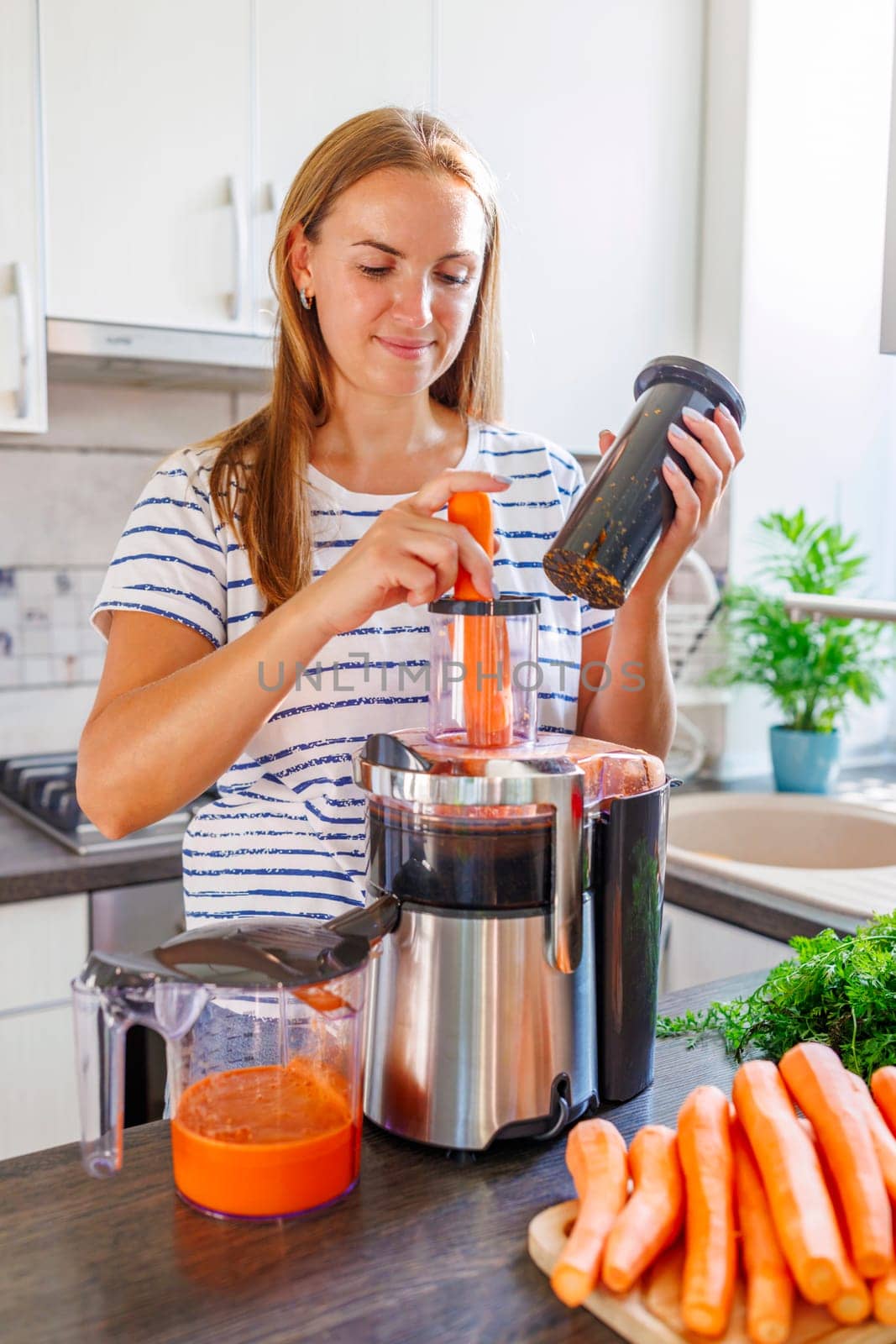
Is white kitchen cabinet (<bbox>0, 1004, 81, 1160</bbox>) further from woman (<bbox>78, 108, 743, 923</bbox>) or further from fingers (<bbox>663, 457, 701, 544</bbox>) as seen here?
fingers (<bbox>663, 457, 701, 544</bbox>)

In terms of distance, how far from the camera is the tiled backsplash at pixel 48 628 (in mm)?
2148

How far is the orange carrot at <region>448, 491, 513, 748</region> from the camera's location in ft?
2.82

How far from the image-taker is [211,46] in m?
1.83

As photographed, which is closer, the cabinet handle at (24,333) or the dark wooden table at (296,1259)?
the dark wooden table at (296,1259)

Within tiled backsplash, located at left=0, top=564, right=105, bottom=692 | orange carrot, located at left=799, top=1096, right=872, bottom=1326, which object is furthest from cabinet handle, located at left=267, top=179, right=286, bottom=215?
orange carrot, located at left=799, top=1096, right=872, bottom=1326

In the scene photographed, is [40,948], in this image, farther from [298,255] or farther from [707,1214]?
[707,1214]

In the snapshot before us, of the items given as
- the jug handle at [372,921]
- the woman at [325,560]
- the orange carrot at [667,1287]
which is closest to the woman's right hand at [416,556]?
the woman at [325,560]

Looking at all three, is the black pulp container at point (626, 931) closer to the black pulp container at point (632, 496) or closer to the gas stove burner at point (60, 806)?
the black pulp container at point (632, 496)

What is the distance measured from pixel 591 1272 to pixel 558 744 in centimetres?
35

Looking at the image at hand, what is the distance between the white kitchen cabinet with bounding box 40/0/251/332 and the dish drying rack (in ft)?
3.21

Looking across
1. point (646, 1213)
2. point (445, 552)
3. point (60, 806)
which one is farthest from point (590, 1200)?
point (60, 806)

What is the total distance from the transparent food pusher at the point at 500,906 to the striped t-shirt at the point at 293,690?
0.25 metres

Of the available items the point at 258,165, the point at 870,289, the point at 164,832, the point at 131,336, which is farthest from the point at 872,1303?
the point at 870,289

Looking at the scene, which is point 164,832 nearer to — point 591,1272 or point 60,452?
point 60,452
